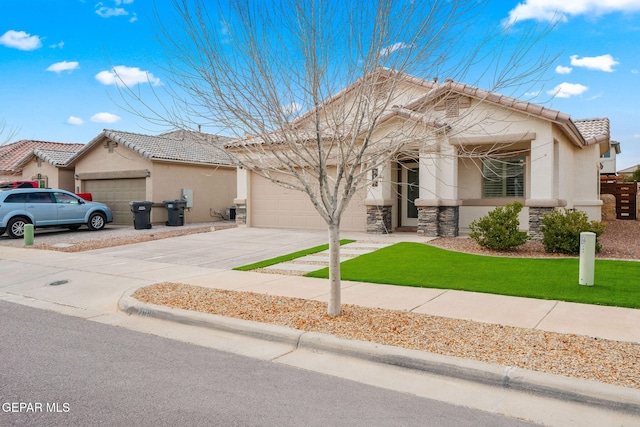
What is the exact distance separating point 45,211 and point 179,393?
16714mm

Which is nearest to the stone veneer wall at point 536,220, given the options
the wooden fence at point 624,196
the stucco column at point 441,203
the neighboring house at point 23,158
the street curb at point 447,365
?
the stucco column at point 441,203

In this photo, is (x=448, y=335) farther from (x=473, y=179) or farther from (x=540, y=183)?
(x=473, y=179)

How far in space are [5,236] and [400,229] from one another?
47.8ft

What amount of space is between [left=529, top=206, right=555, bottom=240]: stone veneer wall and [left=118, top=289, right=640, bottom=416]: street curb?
1014 cm

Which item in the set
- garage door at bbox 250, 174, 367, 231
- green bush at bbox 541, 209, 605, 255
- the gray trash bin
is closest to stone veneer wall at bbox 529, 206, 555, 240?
green bush at bbox 541, 209, 605, 255

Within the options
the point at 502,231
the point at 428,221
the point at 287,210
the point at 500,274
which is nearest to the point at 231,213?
the point at 287,210

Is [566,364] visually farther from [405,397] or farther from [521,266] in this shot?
[521,266]

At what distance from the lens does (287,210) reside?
742 inches

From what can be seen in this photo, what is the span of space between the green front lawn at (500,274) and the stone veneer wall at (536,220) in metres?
3.27

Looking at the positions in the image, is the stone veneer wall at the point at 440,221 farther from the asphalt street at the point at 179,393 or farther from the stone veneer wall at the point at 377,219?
the asphalt street at the point at 179,393

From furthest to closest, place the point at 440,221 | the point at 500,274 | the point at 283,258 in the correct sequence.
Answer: the point at 440,221
the point at 283,258
the point at 500,274

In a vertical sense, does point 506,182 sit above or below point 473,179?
below

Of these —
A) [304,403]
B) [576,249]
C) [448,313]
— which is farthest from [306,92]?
[576,249]

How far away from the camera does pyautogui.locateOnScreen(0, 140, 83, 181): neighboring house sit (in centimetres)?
2614
